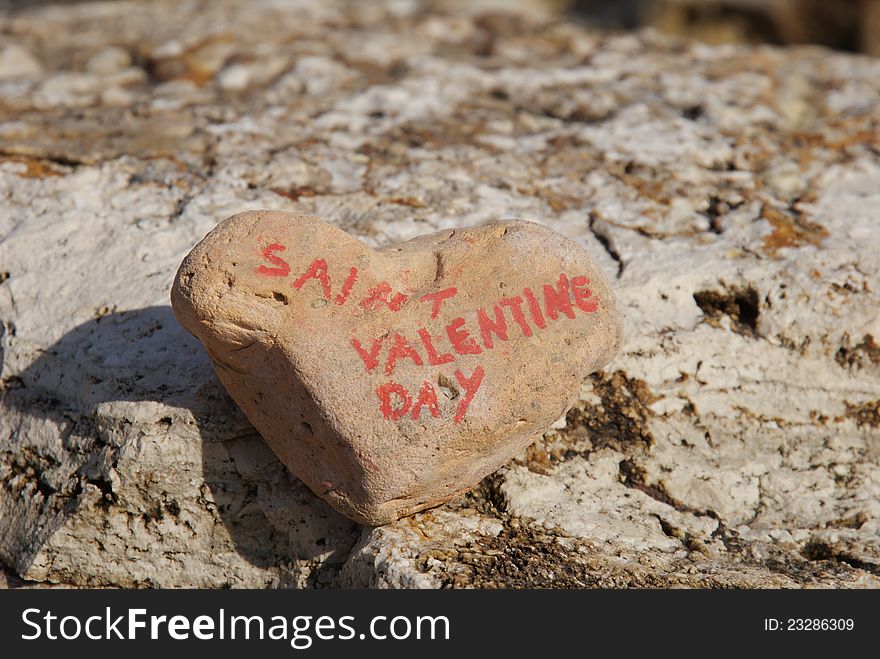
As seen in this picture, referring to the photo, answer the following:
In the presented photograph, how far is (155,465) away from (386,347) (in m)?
0.68

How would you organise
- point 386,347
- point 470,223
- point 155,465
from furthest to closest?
point 470,223 < point 155,465 < point 386,347

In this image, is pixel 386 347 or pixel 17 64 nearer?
pixel 386 347

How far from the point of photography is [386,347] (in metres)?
2.26

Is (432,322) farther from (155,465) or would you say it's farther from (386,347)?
(155,465)

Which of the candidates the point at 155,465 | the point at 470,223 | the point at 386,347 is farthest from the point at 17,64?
the point at 386,347

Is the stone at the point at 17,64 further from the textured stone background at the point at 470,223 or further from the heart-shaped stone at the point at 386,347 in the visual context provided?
the heart-shaped stone at the point at 386,347

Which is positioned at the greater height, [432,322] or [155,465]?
[432,322]

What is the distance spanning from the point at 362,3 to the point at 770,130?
2079 millimetres

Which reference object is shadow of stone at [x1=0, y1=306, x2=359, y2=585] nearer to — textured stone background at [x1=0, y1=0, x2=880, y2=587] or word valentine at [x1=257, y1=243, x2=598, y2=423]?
textured stone background at [x1=0, y1=0, x2=880, y2=587]

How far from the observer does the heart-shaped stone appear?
2.22 meters

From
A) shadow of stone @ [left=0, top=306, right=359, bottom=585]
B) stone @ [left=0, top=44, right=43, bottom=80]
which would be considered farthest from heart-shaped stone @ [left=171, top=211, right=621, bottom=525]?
stone @ [left=0, top=44, right=43, bottom=80]

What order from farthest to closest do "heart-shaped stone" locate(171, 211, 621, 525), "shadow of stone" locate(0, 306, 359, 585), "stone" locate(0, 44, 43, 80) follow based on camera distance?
"stone" locate(0, 44, 43, 80) < "shadow of stone" locate(0, 306, 359, 585) < "heart-shaped stone" locate(171, 211, 621, 525)

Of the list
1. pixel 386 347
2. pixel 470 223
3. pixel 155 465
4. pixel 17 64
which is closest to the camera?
A: pixel 386 347
